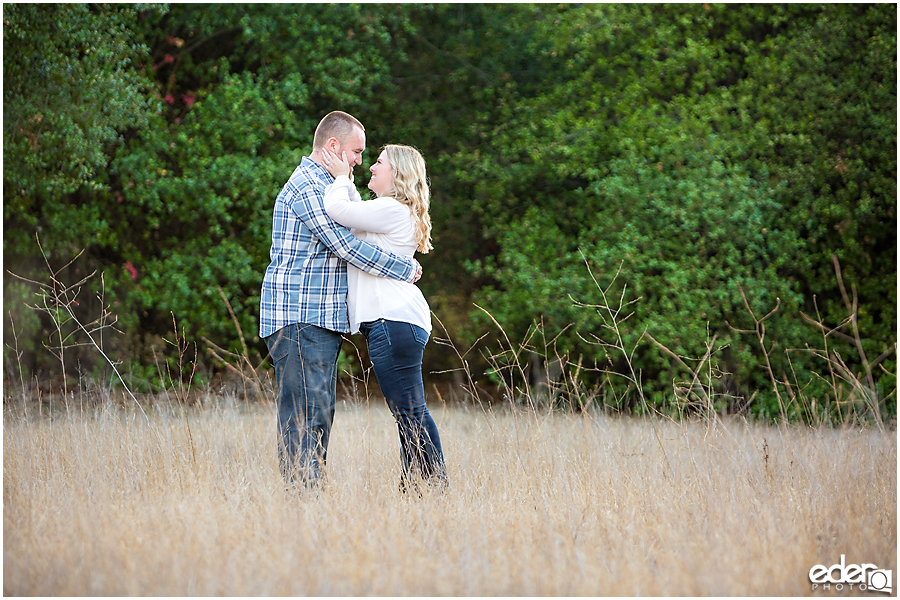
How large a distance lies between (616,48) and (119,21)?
4.36 m

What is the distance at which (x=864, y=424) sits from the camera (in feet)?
14.1

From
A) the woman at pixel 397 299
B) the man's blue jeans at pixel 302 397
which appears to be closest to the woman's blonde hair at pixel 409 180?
the woman at pixel 397 299

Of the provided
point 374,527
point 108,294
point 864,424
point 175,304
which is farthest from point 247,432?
point 864,424

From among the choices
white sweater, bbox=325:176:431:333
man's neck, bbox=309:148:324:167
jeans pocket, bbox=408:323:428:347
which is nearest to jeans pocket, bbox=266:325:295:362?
white sweater, bbox=325:176:431:333

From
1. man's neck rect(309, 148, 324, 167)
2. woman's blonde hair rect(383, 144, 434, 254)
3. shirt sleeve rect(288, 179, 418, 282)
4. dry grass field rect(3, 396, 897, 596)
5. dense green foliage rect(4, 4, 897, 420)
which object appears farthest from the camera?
dense green foliage rect(4, 4, 897, 420)

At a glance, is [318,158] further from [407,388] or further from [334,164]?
[407,388]

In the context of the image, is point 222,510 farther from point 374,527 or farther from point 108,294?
point 108,294

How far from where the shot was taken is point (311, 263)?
132 inches

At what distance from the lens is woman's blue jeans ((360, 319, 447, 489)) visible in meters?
3.29
